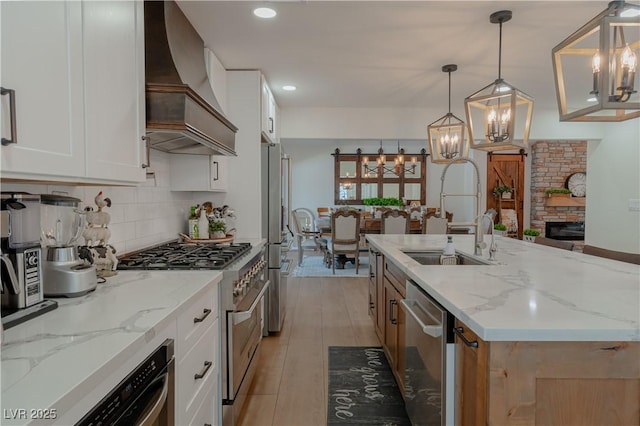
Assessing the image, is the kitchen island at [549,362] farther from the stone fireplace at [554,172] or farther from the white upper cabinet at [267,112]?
the stone fireplace at [554,172]

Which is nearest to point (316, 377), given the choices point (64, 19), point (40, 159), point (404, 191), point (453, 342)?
point (453, 342)

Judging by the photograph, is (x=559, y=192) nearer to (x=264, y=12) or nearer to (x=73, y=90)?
(x=264, y=12)

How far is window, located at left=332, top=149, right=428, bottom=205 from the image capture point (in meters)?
10.3

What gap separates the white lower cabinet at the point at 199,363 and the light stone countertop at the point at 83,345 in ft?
0.34

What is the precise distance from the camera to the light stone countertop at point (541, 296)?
1.12 metres

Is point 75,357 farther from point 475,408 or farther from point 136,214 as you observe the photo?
point 136,214

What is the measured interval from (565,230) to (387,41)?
8126mm

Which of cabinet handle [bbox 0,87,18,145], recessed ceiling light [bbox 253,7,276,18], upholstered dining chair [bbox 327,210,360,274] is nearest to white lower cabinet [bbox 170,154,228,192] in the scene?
Result: recessed ceiling light [bbox 253,7,276,18]

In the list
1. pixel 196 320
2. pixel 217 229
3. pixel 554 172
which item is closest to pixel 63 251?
pixel 196 320

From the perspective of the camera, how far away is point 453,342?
1454 millimetres

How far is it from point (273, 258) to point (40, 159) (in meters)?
2.73

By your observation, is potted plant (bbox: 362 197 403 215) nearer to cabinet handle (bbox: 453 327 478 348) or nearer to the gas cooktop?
the gas cooktop

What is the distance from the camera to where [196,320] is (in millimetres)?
1576

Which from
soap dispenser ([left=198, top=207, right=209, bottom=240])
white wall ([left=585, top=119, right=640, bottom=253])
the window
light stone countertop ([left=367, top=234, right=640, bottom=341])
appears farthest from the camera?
the window
